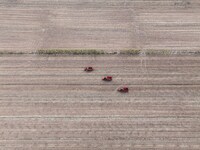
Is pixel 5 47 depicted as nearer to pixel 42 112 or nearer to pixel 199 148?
pixel 42 112

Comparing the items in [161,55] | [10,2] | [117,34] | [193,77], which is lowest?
[193,77]

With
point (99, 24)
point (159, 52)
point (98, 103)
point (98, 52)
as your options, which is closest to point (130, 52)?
point (159, 52)

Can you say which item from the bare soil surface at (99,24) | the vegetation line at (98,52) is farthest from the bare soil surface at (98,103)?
the bare soil surface at (99,24)

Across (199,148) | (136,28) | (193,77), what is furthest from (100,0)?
(199,148)

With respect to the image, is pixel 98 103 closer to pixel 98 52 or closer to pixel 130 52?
pixel 98 52

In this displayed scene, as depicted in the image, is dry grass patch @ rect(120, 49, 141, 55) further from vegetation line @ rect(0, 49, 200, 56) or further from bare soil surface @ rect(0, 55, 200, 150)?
bare soil surface @ rect(0, 55, 200, 150)

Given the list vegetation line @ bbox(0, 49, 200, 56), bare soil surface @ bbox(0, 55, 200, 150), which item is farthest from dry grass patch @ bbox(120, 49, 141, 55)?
bare soil surface @ bbox(0, 55, 200, 150)
